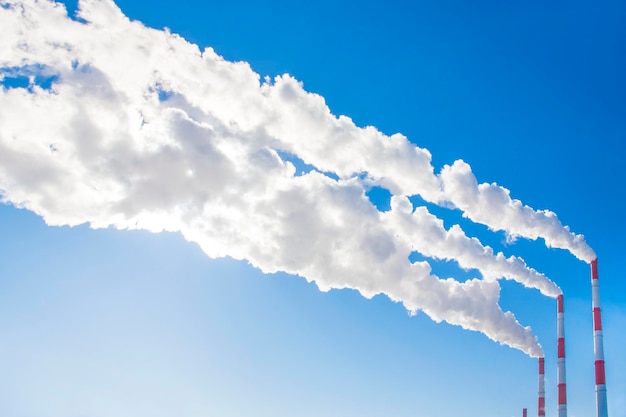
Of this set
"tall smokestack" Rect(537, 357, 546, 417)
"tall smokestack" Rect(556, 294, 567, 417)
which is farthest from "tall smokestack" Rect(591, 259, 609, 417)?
"tall smokestack" Rect(537, 357, 546, 417)

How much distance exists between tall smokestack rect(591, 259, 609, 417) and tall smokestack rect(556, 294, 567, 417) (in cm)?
416

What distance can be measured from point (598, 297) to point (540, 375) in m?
11.6

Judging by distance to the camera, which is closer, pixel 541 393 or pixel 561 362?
pixel 561 362

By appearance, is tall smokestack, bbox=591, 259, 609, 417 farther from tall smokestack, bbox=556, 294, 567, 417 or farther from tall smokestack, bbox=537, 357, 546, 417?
tall smokestack, bbox=537, 357, 546, 417

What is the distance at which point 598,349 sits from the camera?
3806 centimetres

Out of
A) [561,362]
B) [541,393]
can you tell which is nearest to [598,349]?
[561,362]

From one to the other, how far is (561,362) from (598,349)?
15.2ft

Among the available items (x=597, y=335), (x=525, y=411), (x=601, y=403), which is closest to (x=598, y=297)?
(x=597, y=335)

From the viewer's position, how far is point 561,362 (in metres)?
42.2

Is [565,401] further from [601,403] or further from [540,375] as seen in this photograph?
[540,375]

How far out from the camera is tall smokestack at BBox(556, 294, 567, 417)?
4069 centimetres

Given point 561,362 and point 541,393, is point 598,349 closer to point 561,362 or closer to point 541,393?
point 561,362

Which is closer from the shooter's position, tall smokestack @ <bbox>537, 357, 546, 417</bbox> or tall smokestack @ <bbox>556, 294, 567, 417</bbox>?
tall smokestack @ <bbox>556, 294, 567, 417</bbox>

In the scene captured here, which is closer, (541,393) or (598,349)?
(598,349)
